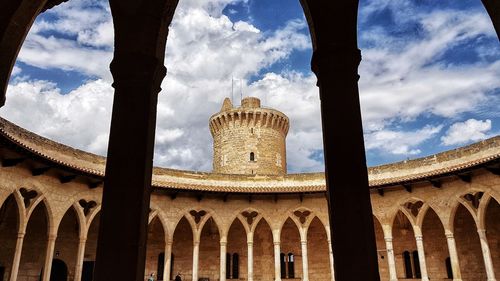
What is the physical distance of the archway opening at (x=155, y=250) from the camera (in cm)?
2675

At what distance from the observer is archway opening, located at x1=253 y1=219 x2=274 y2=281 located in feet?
91.0

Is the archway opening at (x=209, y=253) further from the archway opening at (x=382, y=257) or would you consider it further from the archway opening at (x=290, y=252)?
the archway opening at (x=382, y=257)

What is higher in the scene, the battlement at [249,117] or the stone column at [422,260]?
the battlement at [249,117]

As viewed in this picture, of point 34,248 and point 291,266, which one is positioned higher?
point 34,248

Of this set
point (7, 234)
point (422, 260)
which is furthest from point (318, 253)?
point (7, 234)

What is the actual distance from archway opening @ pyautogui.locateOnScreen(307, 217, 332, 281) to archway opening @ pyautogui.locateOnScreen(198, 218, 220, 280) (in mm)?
6107

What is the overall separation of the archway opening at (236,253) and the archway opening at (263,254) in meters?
0.73

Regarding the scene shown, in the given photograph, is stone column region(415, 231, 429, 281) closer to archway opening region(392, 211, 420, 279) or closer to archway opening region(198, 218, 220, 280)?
archway opening region(392, 211, 420, 279)

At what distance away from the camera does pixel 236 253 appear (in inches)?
1125

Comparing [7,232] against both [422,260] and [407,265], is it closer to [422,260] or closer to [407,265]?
[422,260]

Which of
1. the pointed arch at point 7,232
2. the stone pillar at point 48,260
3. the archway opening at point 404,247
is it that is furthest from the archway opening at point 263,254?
the pointed arch at point 7,232

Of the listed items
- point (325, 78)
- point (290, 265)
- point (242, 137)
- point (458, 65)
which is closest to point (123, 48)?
point (325, 78)

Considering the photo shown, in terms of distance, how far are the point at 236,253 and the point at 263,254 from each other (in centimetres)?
186

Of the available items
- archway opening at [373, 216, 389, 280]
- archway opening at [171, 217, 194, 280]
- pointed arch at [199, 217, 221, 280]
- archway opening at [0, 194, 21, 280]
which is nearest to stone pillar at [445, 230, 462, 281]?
archway opening at [373, 216, 389, 280]
